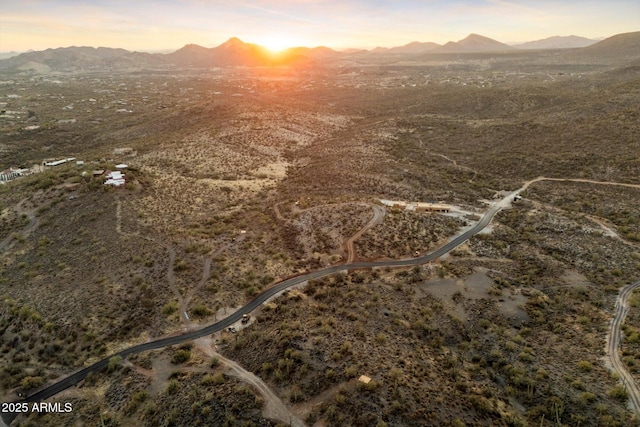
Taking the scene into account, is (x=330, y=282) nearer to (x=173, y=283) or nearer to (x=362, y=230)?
(x=362, y=230)

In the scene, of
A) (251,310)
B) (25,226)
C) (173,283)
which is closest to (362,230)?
(251,310)

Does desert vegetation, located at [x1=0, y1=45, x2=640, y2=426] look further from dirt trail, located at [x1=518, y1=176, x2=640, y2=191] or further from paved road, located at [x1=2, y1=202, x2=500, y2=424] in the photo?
dirt trail, located at [x1=518, y1=176, x2=640, y2=191]

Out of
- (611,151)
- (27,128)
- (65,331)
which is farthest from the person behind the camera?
(27,128)

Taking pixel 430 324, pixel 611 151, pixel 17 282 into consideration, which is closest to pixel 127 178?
pixel 17 282

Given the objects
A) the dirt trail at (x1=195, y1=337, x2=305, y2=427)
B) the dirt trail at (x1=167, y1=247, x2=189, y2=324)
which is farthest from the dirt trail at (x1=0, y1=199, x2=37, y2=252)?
the dirt trail at (x1=195, y1=337, x2=305, y2=427)

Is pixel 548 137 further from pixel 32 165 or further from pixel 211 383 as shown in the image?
pixel 32 165

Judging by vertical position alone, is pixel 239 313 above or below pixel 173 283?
below
